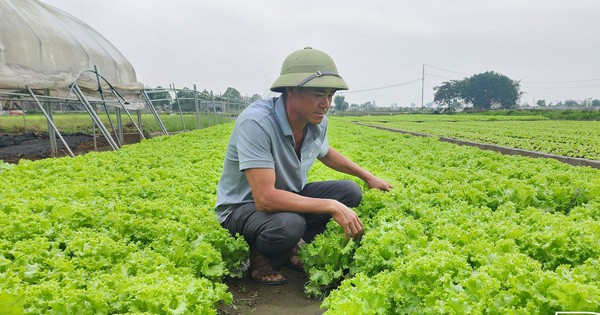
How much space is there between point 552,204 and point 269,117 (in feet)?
12.9

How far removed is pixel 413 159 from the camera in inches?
366

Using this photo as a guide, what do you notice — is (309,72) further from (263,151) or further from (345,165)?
(345,165)

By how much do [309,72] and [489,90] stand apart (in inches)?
4551

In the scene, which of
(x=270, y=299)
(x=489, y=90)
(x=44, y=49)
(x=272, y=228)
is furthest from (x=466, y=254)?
(x=489, y=90)

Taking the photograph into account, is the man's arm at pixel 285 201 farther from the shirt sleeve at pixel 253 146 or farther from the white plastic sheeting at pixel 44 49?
the white plastic sheeting at pixel 44 49

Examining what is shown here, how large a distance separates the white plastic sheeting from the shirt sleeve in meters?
9.52

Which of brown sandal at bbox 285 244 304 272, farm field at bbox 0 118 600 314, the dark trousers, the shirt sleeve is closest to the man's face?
the shirt sleeve

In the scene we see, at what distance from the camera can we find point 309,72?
12.7ft

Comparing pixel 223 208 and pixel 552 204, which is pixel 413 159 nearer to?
pixel 552 204

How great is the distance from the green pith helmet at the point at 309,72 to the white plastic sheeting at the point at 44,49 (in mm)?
9632

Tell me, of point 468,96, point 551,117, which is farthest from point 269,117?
point 468,96

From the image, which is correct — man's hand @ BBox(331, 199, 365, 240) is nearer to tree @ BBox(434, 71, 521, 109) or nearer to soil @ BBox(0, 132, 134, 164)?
soil @ BBox(0, 132, 134, 164)

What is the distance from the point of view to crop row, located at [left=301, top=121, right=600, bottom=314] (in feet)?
8.55

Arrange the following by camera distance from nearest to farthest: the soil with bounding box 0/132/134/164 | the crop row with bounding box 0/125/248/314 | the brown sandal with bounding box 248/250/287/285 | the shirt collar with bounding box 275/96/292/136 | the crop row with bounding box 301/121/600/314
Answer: the crop row with bounding box 301/121/600/314 < the crop row with bounding box 0/125/248/314 < the shirt collar with bounding box 275/96/292/136 < the brown sandal with bounding box 248/250/287/285 < the soil with bounding box 0/132/134/164
